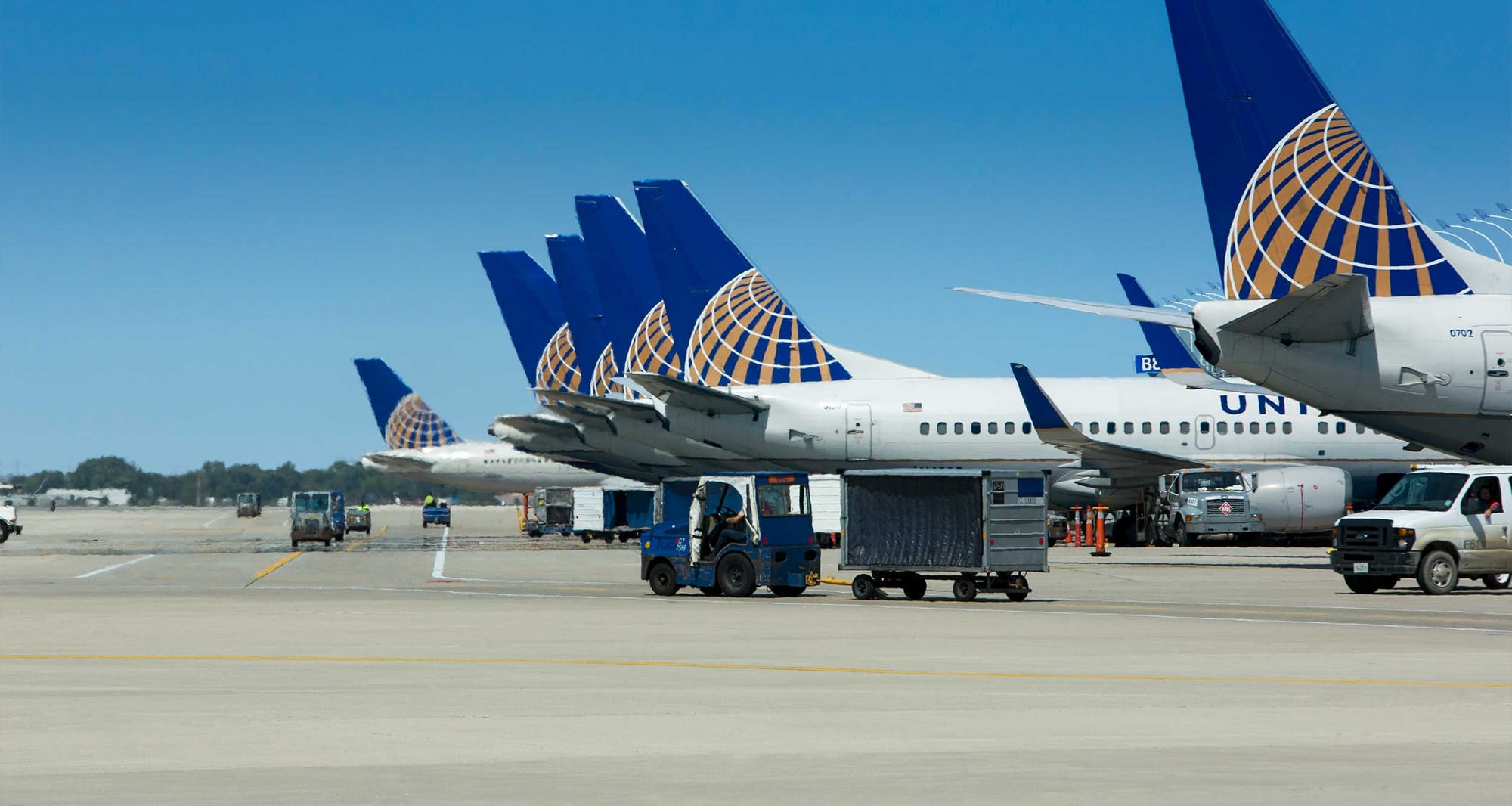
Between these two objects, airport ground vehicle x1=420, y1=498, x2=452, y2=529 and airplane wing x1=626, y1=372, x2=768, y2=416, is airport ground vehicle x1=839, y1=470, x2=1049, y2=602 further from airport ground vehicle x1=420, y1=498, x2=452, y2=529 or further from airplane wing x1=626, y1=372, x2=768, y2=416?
airport ground vehicle x1=420, y1=498, x2=452, y2=529

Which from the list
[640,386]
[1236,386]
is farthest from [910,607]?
[1236,386]

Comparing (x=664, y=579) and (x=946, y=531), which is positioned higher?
(x=946, y=531)

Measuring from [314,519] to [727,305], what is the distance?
16937 mm

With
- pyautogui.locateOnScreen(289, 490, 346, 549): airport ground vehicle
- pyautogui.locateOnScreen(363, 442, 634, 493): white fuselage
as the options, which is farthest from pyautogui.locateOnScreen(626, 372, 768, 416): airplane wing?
pyautogui.locateOnScreen(363, 442, 634, 493): white fuselage

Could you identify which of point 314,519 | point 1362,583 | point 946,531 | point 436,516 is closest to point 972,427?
point 1362,583

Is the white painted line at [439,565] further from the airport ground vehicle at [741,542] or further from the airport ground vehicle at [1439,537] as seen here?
the airport ground vehicle at [1439,537]

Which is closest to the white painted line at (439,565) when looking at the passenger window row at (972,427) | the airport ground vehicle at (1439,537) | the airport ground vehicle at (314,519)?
the airport ground vehicle at (314,519)

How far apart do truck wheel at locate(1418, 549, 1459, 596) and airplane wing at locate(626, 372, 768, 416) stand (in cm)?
2119

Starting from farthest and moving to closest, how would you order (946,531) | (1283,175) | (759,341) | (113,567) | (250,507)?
(250,507) < (759,341) < (113,567) < (1283,175) < (946,531)

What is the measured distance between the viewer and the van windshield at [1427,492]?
2647cm

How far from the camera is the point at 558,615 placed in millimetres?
22469

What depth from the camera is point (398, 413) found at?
361 feet

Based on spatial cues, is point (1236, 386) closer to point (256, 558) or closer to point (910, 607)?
point (910, 607)

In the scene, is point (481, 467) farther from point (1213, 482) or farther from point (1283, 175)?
point (1283, 175)
